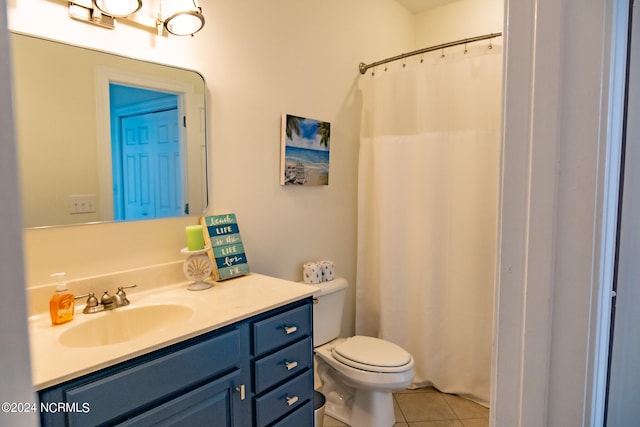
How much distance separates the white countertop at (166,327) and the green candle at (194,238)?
0.58ft

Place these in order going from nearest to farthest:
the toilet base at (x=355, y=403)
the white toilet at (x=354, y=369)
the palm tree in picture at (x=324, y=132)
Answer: the white toilet at (x=354, y=369) < the toilet base at (x=355, y=403) < the palm tree in picture at (x=324, y=132)

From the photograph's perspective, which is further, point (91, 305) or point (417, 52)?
point (417, 52)

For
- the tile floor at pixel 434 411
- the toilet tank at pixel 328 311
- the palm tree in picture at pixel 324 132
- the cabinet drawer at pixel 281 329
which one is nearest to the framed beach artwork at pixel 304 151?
the palm tree in picture at pixel 324 132

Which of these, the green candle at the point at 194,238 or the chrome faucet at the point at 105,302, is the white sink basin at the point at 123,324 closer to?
the chrome faucet at the point at 105,302

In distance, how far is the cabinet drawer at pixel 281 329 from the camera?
1.39 m

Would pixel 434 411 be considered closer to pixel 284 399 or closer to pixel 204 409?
pixel 284 399

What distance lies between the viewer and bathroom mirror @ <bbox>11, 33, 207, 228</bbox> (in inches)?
51.2

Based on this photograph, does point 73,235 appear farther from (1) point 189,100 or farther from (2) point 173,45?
(2) point 173,45

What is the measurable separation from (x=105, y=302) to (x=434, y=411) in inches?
73.3

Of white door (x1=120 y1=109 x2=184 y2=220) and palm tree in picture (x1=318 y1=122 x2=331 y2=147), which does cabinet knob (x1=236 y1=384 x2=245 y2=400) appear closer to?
white door (x1=120 y1=109 x2=184 y2=220)

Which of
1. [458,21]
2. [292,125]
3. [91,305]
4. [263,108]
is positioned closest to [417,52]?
[458,21]

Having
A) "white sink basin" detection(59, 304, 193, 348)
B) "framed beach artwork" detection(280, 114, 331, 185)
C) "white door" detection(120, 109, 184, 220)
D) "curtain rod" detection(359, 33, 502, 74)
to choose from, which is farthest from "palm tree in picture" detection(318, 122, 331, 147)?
"white sink basin" detection(59, 304, 193, 348)

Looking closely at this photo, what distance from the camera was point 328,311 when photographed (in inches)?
87.2

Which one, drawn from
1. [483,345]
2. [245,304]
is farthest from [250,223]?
[483,345]
